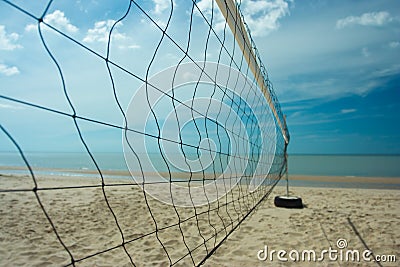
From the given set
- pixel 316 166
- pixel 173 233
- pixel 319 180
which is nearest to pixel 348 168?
pixel 316 166

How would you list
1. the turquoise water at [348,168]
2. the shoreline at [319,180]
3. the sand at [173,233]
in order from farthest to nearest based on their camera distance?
the turquoise water at [348,168], the shoreline at [319,180], the sand at [173,233]

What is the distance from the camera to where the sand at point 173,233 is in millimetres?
2211

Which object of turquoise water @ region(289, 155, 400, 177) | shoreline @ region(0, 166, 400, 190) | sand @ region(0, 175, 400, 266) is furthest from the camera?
turquoise water @ region(289, 155, 400, 177)

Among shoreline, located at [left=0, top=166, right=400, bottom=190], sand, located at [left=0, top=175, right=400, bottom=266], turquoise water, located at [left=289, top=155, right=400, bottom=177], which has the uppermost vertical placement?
turquoise water, located at [left=289, top=155, right=400, bottom=177]

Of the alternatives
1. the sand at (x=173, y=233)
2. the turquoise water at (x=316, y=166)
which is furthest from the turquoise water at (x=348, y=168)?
the sand at (x=173, y=233)

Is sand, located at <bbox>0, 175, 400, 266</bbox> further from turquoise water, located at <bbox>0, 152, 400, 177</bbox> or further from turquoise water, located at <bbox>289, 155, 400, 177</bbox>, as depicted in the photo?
turquoise water, located at <bbox>289, 155, 400, 177</bbox>

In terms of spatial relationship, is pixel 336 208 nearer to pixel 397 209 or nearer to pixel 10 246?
pixel 397 209

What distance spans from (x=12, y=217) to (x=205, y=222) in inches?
84.6

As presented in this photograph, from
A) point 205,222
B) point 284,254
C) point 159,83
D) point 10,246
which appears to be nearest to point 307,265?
point 284,254

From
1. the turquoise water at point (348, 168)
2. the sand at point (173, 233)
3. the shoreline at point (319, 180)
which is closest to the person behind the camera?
the sand at point (173, 233)

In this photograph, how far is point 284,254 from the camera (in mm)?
2283

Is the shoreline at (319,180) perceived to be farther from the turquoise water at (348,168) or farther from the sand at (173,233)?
the sand at (173,233)

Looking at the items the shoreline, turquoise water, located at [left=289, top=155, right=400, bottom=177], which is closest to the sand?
the shoreline

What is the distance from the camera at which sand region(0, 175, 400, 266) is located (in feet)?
7.25
